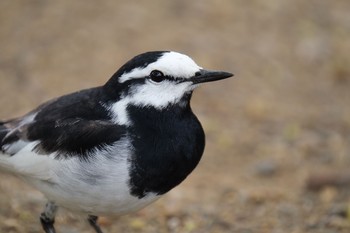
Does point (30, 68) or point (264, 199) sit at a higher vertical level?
point (30, 68)

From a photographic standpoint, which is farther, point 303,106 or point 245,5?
point 245,5

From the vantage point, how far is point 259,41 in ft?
34.1

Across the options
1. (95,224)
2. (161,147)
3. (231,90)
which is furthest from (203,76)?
(231,90)

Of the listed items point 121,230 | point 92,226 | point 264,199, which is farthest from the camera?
point 264,199

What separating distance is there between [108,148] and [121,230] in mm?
1525

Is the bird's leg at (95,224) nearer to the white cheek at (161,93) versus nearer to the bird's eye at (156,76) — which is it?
the white cheek at (161,93)

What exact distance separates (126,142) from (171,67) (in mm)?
615

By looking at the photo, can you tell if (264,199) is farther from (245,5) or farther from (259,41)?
(245,5)

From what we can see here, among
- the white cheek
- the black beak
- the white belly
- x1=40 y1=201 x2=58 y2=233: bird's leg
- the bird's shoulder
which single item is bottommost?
x1=40 y1=201 x2=58 y2=233: bird's leg

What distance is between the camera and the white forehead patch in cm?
559

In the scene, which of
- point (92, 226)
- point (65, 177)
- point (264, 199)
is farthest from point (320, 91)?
point (65, 177)

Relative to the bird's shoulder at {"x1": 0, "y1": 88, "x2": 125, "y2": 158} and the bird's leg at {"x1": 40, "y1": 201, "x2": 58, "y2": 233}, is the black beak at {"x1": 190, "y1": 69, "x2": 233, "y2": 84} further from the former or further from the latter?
the bird's leg at {"x1": 40, "y1": 201, "x2": 58, "y2": 233}

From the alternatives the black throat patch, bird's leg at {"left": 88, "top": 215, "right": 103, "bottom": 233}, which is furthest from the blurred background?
the black throat patch

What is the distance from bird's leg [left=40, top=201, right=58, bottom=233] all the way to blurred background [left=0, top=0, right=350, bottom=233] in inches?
16.7
